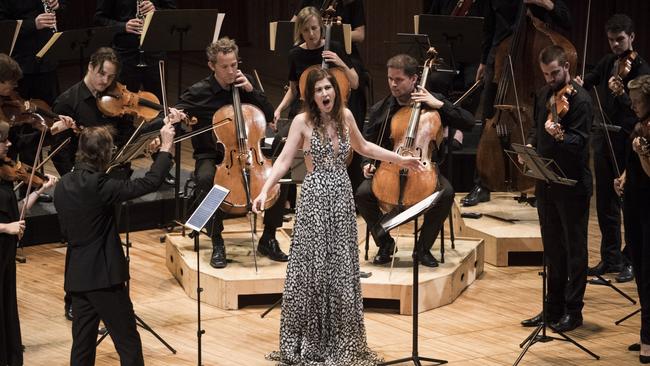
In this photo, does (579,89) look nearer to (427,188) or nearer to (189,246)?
(427,188)

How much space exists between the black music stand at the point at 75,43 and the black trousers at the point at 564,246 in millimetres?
3170

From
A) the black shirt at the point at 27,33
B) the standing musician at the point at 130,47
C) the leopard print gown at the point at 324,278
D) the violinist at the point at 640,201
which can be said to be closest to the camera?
the violinist at the point at 640,201

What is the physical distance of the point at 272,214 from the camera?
22.4 feet

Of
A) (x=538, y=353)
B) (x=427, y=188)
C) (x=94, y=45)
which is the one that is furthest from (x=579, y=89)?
(x=94, y=45)

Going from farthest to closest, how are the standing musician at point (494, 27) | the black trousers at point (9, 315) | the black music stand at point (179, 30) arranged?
the standing musician at point (494, 27) → the black music stand at point (179, 30) → the black trousers at point (9, 315)

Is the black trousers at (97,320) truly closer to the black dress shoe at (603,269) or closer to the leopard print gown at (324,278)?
the leopard print gown at (324,278)

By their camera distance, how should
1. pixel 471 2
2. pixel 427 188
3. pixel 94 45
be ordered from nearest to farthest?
pixel 427 188 → pixel 94 45 → pixel 471 2

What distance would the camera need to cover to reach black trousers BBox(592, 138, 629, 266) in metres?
6.84

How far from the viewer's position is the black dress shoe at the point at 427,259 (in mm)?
6558

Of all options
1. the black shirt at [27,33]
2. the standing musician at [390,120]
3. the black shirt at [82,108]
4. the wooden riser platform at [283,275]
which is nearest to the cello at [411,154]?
the standing musician at [390,120]

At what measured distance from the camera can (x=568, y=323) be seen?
5.98 m

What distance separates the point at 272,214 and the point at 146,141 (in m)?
1.89

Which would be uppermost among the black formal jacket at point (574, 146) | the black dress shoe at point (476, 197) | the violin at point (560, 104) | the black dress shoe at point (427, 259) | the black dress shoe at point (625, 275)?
the violin at point (560, 104)

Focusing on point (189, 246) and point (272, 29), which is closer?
point (189, 246)
